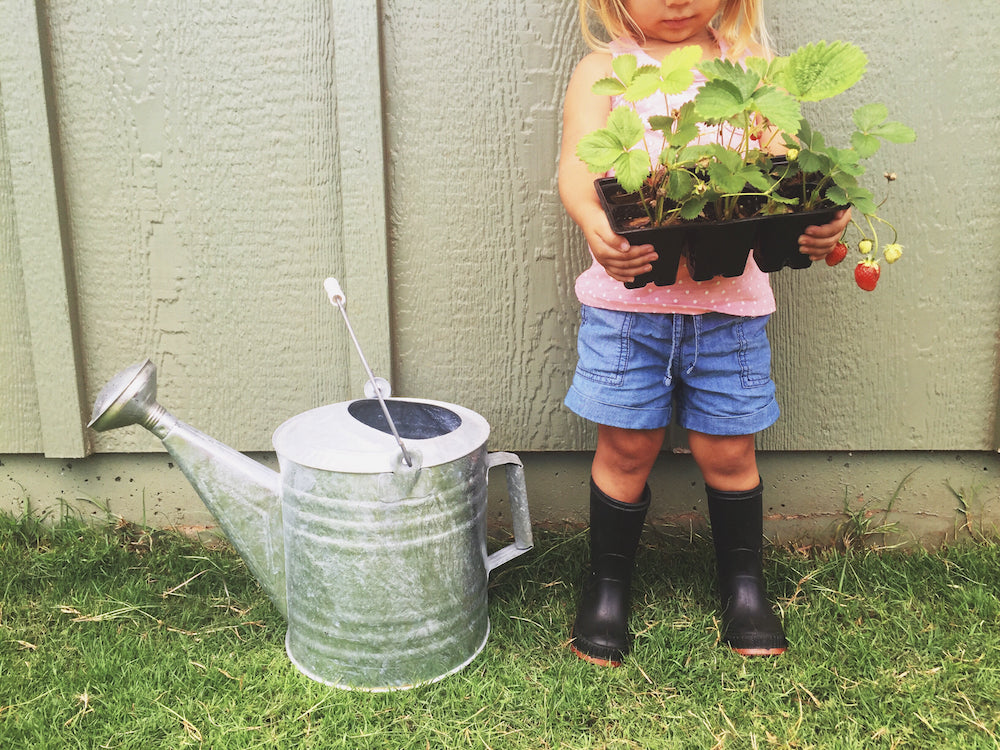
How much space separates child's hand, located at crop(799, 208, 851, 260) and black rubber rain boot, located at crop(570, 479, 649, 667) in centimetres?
65

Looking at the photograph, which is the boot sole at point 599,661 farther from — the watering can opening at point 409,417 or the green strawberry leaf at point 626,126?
the green strawberry leaf at point 626,126

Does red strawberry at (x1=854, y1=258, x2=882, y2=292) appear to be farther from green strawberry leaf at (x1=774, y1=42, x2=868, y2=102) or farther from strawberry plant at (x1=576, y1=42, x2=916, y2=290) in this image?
green strawberry leaf at (x1=774, y1=42, x2=868, y2=102)

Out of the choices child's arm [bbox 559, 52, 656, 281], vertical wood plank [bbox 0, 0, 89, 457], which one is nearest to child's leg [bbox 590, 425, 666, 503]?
child's arm [bbox 559, 52, 656, 281]

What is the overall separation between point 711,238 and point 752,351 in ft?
1.30

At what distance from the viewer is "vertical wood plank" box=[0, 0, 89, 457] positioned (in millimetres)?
1848

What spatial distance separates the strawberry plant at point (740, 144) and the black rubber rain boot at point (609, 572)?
67 centimetres

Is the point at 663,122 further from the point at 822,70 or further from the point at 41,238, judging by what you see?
the point at 41,238

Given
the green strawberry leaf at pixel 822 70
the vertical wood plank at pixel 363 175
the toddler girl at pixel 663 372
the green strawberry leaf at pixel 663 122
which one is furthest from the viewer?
the vertical wood plank at pixel 363 175

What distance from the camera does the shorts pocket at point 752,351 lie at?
5.35 ft

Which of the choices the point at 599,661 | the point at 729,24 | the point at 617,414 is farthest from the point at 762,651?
the point at 729,24

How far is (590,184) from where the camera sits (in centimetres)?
157

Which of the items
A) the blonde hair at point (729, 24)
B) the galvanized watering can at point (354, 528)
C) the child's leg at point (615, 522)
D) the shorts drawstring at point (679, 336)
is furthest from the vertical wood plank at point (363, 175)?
the shorts drawstring at point (679, 336)

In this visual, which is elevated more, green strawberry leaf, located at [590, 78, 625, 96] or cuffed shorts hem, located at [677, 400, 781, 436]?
green strawberry leaf, located at [590, 78, 625, 96]

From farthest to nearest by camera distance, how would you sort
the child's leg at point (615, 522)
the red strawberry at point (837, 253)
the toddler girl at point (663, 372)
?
the child's leg at point (615, 522), the toddler girl at point (663, 372), the red strawberry at point (837, 253)
